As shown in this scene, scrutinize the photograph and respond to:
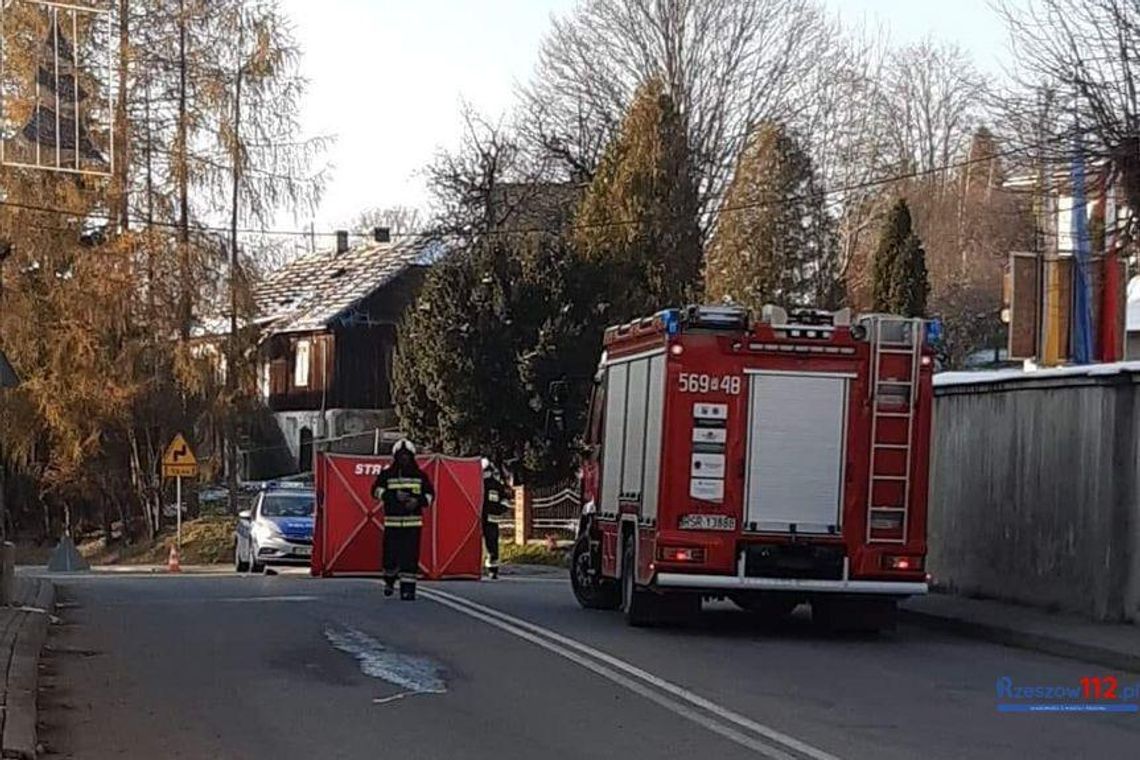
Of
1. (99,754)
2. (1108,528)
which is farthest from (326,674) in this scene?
(1108,528)

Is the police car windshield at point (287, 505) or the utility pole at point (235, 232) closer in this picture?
the police car windshield at point (287, 505)

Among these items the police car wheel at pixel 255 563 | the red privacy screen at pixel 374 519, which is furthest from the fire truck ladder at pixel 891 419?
the police car wheel at pixel 255 563

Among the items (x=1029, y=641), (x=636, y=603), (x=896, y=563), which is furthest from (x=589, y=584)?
(x=1029, y=641)

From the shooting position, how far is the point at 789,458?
632 inches

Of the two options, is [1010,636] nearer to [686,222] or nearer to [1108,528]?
[1108,528]

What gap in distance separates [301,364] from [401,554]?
45.0 meters

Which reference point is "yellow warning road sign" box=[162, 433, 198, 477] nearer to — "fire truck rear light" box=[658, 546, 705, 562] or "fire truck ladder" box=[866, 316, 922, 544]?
"fire truck rear light" box=[658, 546, 705, 562]

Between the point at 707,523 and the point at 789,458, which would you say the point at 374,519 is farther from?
the point at 789,458

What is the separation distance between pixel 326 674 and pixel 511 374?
27535 mm

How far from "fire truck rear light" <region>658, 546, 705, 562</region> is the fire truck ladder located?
1506 mm

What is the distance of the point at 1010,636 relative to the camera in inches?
651

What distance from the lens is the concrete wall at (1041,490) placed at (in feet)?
55.8

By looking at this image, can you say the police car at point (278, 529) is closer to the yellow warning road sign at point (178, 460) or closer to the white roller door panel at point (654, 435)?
the yellow warning road sign at point (178, 460)

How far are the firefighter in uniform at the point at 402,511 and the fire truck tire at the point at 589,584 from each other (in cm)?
185
